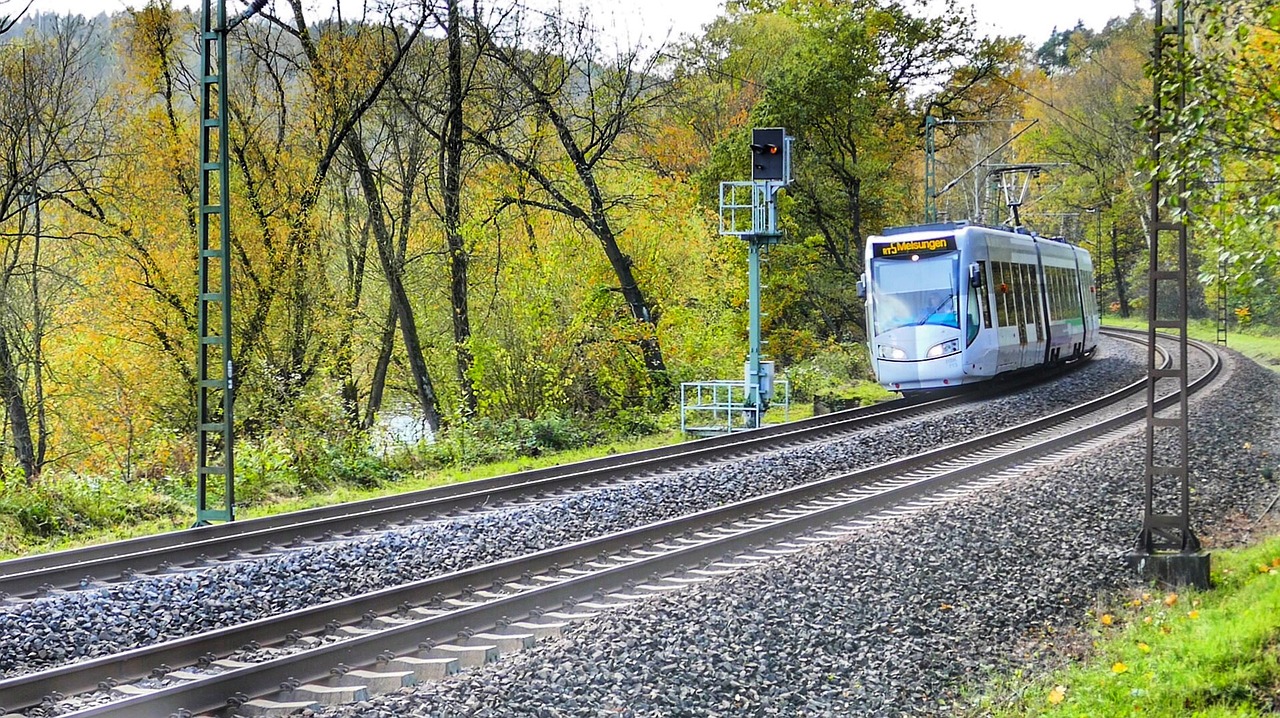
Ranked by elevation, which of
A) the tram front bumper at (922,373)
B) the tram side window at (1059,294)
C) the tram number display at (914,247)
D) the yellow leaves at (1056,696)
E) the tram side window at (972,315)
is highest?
the tram number display at (914,247)

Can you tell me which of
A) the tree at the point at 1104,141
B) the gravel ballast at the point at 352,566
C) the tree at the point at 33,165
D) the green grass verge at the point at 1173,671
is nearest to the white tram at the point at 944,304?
the gravel ballast at the point at 352,566

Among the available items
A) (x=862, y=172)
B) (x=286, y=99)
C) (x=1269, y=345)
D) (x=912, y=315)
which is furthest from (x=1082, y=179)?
(x=286, y=99)

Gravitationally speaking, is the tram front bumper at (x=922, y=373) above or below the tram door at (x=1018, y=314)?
below

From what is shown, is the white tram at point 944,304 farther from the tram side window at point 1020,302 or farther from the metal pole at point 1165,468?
the metal pole at point 1165,468

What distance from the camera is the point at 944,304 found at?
22.2m

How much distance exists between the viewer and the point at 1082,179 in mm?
60969

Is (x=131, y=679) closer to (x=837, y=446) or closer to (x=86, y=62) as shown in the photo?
(x=837, y=446)

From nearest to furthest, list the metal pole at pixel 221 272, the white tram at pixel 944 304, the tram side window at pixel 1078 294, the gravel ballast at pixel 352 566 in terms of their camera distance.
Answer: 1. the gravel ballast at pixel 352 566
2. the metal pole at pixel 221 272
3. the white tram at pixel 944 304
4. the tram side window at pixel 1078 294

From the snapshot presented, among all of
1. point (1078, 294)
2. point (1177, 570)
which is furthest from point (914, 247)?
point (1177, 570)

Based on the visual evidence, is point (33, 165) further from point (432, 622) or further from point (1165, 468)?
point (1165, 468)

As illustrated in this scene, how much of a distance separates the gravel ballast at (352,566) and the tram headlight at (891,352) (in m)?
5.66

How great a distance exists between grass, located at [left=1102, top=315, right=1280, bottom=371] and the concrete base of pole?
24373mm

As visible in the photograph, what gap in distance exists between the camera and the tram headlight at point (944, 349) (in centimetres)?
2233

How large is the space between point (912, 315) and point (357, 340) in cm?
1085
